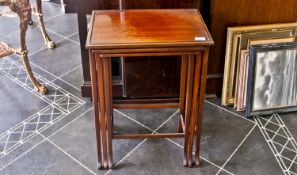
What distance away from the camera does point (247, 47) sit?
2225 mm

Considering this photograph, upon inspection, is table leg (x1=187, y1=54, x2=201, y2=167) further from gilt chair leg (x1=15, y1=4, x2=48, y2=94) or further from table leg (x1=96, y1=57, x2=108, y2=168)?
gilt chair leg (x1=15, y1=4, x2=48, y2=94)

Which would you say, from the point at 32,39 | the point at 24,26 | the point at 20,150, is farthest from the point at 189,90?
the point at 32,39

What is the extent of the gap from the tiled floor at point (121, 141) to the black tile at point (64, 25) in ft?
2.28

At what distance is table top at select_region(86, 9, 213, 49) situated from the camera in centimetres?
157

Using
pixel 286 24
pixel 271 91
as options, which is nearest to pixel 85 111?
pixel 271 91

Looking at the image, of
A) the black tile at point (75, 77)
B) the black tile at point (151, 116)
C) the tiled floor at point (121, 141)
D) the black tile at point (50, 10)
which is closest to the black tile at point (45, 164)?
the tiled floor at point (121, 141)

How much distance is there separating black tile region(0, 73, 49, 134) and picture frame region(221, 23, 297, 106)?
1.12 meters

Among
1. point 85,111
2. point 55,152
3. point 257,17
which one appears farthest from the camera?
point 85,111

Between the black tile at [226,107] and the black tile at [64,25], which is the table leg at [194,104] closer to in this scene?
the black tile at [226,107]

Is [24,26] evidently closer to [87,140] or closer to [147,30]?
[87,140]

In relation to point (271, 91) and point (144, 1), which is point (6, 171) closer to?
point (144, 1)

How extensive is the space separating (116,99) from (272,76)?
94 cm

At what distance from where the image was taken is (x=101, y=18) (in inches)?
70.2

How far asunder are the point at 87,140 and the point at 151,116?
1.37ft
